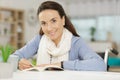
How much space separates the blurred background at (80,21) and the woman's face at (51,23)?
5906 mm

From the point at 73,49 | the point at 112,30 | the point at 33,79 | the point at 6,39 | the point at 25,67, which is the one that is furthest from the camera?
the point at 112,30

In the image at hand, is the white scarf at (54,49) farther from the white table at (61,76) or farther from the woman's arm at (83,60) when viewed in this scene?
the white table at (61,76)

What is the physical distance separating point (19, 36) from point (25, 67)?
22.5 feet

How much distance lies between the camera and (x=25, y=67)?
185 cm

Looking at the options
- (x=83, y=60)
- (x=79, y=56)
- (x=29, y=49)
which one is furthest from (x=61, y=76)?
(x=29, y=49)

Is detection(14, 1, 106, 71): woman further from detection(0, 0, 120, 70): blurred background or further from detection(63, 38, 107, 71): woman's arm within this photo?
detection(0, 0, 120, 70): blurred background

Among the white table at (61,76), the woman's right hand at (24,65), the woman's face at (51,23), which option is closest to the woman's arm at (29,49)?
the woman's face at (51,23)

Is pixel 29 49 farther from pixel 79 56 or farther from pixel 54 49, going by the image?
pixel 79 56

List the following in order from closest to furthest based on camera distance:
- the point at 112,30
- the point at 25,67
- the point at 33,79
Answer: the point at 33,79 < the point at 25,67 < the point at 112,30

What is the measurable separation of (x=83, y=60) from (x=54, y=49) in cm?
35

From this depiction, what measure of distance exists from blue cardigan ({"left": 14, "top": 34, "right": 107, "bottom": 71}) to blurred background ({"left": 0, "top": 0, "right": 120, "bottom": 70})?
5729 mm

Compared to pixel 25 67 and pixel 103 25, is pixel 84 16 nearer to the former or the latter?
pixel 103 25

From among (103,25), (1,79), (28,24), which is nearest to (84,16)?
(103,25)

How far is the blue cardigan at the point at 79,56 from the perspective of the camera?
1.82m
